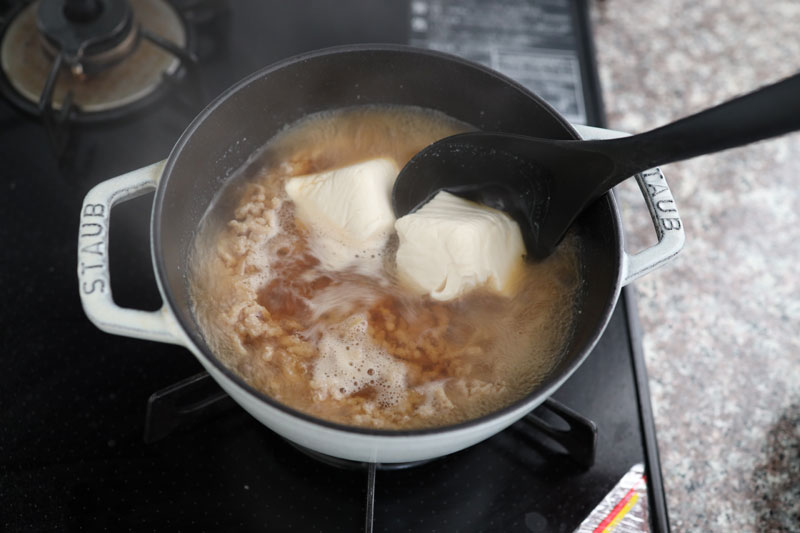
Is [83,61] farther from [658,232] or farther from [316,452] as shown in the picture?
[658,232]

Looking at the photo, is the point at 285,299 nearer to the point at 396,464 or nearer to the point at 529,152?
the point at 396,464

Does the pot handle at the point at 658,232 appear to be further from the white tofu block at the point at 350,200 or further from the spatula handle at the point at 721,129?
the white tofu block at the point at 350,200

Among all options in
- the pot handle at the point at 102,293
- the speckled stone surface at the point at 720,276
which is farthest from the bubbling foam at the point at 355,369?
the speckled stone surface at the point at 720,276

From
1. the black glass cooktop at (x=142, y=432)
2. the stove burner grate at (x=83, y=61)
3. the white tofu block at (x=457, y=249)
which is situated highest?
the stove burner grate at (x=83, y=61)

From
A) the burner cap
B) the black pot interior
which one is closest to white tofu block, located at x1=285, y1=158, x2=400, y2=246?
the black pot interior

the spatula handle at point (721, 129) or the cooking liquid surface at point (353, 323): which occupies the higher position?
the spatula handle at point (721, 129)

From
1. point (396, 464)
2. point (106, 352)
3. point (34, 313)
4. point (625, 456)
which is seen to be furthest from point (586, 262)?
point (34, 313)
